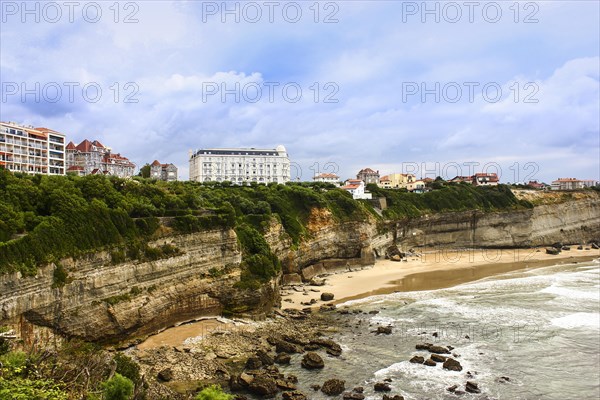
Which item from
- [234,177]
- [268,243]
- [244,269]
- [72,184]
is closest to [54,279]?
[72,184]

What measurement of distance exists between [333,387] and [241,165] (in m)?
93.3

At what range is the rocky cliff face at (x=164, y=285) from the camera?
23891mm

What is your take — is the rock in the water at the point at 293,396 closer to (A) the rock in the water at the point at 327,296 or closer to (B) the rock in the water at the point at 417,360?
(B) the rock in the water at the point at 417,360

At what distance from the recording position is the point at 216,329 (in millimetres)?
32312

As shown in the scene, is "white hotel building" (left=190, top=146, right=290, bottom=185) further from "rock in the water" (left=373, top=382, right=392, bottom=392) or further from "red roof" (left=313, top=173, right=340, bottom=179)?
"rock in the water" (left=373, top=382, right=392, bottom=392)

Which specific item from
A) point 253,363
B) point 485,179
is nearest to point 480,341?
point 253,363

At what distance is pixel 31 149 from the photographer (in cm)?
6375

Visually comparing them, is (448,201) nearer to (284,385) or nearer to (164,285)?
(164,285)

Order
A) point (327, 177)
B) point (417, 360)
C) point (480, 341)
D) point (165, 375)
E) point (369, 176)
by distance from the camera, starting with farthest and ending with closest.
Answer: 1. point (369, 176)
2. point (327, 177)
3. point (480, 341)
4. point (417, 360)
5. point (165, 375)

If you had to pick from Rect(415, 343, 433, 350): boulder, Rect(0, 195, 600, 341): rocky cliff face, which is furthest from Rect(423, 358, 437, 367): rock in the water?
Rect(0, 195, 600, 341): rocky cliff face

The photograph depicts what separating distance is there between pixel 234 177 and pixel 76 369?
319 ft

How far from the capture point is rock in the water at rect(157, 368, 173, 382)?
24.3 metres

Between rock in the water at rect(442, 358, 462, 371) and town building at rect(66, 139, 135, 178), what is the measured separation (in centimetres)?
7208

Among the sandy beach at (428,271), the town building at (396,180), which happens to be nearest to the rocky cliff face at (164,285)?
the sandy beach at (428,271)
